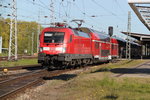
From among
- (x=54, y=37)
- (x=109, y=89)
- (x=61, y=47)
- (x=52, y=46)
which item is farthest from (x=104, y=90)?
(x=54, y=37)

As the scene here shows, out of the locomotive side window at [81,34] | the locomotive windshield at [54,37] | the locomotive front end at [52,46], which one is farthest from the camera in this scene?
the locomotive side window at [81,34]

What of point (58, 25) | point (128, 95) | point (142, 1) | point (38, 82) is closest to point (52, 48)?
Answer: point (58, 25)

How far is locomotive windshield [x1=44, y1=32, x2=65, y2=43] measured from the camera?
19906 millimetres

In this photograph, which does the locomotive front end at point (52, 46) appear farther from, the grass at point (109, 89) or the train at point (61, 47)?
the grass at point (109, 89)

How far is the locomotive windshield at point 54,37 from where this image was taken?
19906 millimetres

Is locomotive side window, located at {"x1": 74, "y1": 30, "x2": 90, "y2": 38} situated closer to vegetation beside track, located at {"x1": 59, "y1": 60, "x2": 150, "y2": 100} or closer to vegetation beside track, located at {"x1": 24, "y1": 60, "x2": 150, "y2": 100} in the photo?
vegetation beside track, located at {"x1": 24, "y1": 60, "x2": 150, "y2": 100}

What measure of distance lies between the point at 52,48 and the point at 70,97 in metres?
9.92

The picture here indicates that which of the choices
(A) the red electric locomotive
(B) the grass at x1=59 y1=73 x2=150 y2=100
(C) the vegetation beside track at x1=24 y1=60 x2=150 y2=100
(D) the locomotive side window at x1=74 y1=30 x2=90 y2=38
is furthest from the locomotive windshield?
(B) the grass at x1=59 y1=73 x2=150 y2=100

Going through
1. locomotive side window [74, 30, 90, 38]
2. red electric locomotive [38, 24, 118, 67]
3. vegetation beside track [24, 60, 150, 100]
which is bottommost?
vegetation beside track [24, 60, 150, 100]

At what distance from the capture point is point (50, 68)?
70.7ft

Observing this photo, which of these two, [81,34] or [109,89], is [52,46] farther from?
[109,89]

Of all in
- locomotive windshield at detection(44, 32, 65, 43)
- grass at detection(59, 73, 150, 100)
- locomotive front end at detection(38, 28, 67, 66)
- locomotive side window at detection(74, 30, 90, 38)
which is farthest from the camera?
locomotive side window at detection(74, 30, 90, 38)

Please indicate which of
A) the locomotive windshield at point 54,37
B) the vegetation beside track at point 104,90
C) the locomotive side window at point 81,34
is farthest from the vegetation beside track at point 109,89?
the locomotive side window at point 81,34

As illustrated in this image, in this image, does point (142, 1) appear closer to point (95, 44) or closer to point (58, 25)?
point (58, 25)
